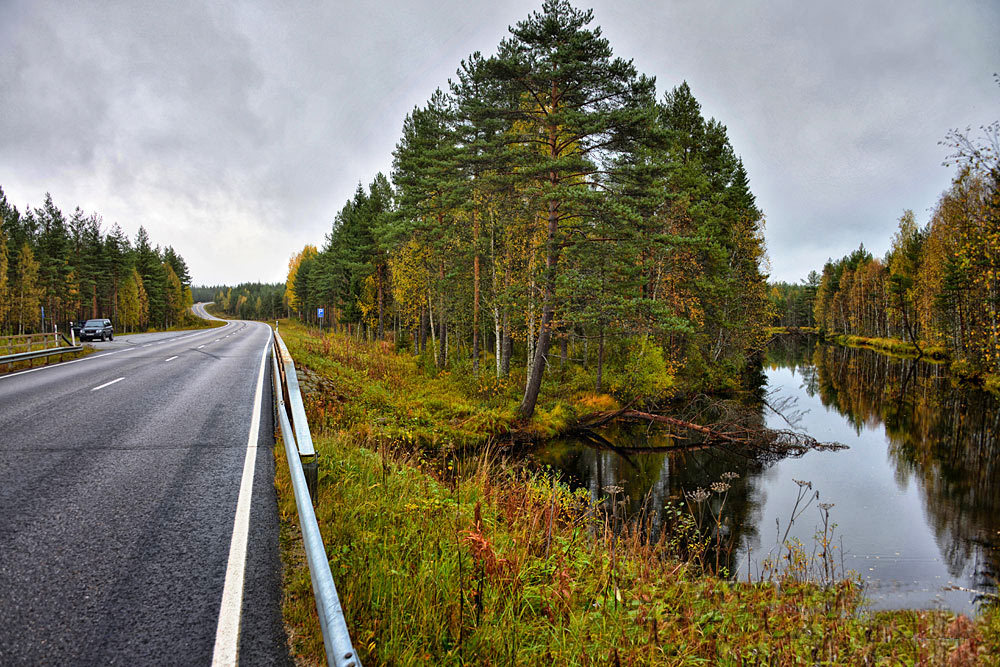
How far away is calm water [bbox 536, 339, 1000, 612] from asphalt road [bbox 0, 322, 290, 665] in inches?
170

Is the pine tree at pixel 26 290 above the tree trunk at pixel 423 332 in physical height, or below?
above

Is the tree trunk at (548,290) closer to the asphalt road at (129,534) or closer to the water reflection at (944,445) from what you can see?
the asphalt road at (129,534)

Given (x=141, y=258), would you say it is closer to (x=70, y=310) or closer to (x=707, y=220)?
(x=70, y=310)

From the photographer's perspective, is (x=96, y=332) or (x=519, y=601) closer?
(x=519, y=601)

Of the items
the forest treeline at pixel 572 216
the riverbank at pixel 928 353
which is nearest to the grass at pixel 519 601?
the forest treeline at pixel 572 216

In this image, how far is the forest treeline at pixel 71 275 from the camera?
46.0 meters

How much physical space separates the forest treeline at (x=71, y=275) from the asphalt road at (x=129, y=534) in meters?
52.6

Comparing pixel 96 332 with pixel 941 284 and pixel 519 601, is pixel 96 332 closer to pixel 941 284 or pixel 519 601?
pixel 519 601

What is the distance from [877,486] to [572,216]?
39.2 ft

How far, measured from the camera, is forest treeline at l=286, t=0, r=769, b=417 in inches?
543

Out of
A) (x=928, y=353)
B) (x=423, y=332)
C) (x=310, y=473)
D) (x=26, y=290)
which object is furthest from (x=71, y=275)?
(x=928, y=353)

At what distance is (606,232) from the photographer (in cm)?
1537

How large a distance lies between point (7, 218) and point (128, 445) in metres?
73.7

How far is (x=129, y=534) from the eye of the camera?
3.77m
